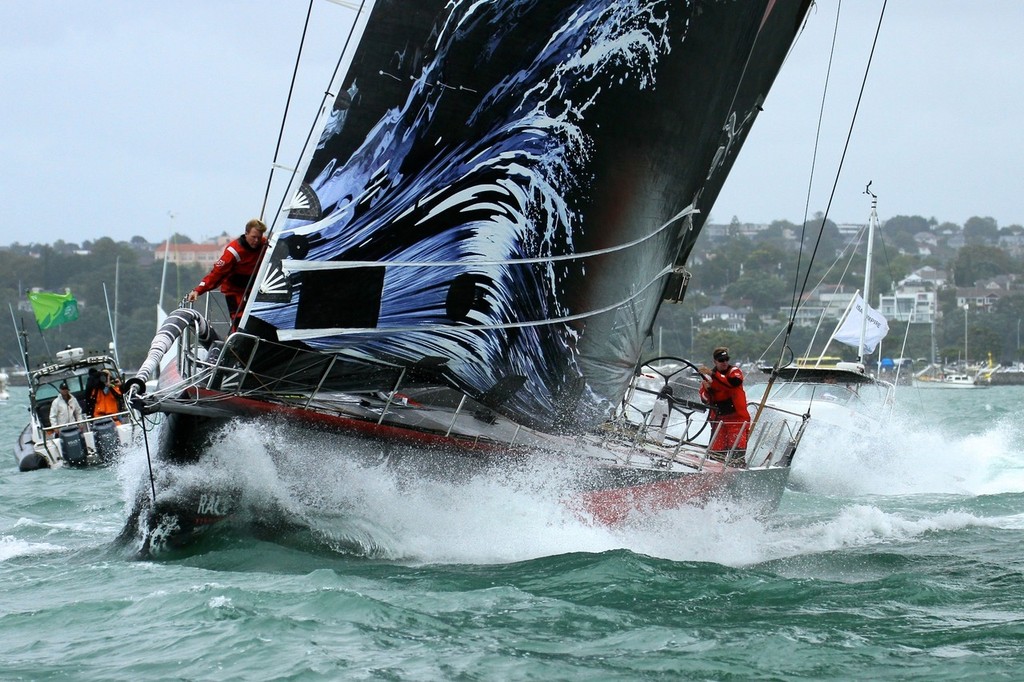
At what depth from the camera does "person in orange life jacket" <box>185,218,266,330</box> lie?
27.6 ft

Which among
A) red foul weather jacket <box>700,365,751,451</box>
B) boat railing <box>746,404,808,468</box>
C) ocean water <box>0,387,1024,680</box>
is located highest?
red foul weather jacket <box>700,365,751,451</box>

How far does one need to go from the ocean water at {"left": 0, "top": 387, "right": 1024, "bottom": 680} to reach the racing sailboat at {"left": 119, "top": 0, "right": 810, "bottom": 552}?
1.00 ft

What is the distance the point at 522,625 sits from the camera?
247 inches

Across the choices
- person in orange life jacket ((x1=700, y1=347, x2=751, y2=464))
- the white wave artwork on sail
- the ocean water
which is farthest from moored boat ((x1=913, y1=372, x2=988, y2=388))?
the white wave artwork on sail

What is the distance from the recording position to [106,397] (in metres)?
18.0

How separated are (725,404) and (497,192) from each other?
3.56 m

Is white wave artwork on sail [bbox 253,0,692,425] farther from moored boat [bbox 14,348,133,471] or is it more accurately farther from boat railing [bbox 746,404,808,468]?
moored boat [bbox 14,348,133,471]

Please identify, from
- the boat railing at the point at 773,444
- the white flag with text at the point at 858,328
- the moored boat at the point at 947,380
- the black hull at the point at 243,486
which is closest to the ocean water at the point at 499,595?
the black hull at the point at 243,486


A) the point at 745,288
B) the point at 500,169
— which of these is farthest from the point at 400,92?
the point at 745,288

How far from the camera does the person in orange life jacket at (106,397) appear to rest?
17.9 meters

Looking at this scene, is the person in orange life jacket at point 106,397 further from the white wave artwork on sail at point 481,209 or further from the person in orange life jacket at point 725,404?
the white wave artwork on sail at point 481,209

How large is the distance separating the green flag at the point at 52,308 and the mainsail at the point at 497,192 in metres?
17.3

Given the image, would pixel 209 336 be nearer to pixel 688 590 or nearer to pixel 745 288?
pixel 688 590

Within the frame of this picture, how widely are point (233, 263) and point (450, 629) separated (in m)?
3.37
